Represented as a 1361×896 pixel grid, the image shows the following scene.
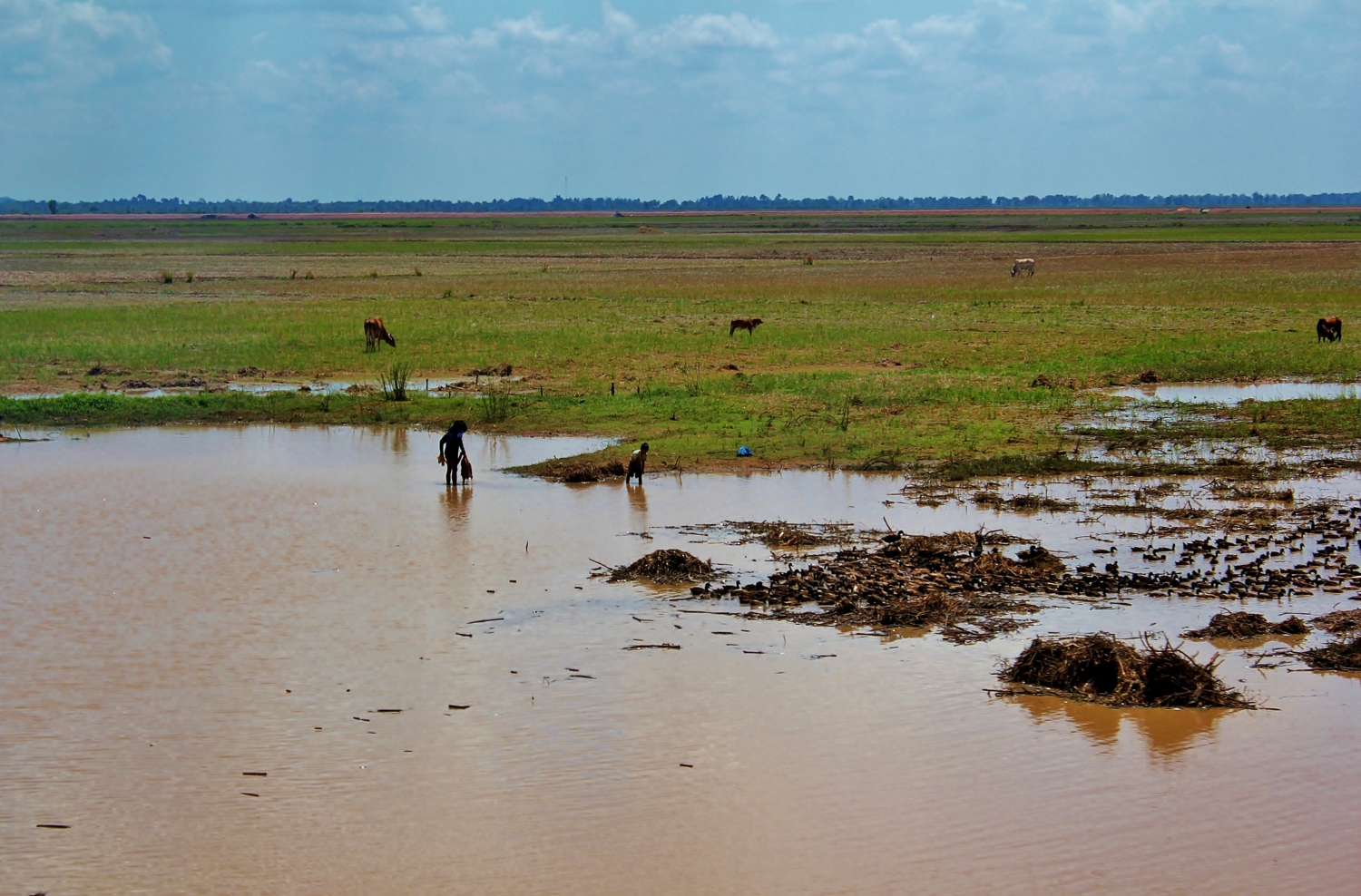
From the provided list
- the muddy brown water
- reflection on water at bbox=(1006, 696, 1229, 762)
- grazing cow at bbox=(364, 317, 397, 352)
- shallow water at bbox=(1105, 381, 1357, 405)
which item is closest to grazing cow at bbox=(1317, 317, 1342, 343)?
shallow water at bbox=(1105, 381, 1357, 405)

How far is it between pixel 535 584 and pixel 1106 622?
5.04m

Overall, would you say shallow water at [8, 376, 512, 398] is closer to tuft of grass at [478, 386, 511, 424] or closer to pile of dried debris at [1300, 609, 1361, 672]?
tuft of grass at [478, 386, 511, 424]

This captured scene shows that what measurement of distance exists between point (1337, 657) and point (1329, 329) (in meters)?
21.0

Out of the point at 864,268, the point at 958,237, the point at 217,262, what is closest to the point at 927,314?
the point at 864,268

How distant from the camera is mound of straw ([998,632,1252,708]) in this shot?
9.20 metres

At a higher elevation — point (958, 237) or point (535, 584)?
point (958, 237)

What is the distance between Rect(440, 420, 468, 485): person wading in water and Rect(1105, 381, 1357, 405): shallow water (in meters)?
11.7

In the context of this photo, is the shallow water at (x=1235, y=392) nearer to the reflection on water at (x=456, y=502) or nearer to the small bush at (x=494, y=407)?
the small bush at (x=494, y=407)

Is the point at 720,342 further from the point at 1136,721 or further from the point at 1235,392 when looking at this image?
the point at 1136,721

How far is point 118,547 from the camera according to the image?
1398 cm

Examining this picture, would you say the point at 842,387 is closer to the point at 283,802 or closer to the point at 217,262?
the point at 283,802

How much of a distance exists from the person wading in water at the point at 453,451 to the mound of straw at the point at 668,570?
185 inches

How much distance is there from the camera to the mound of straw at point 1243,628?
1034cm

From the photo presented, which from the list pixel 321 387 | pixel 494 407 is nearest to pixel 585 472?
pixel 494 407
